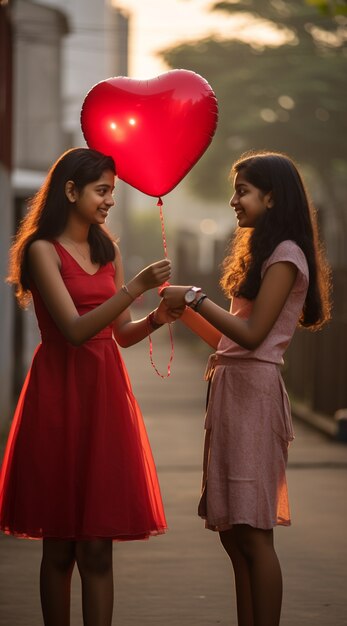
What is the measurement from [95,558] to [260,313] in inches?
40.4

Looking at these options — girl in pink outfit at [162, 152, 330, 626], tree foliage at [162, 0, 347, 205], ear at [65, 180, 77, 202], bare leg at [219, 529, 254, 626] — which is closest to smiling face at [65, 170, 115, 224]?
ear at [65, 180, 77, 202]

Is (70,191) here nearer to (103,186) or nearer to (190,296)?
(103,186)

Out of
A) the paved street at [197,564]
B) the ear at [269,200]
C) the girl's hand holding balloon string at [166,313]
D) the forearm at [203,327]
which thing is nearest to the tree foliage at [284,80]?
the paved street at [197,564]

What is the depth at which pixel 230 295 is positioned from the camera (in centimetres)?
526

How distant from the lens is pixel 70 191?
5207 mm

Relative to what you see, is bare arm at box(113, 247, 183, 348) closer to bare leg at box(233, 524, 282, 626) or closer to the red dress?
the red dress

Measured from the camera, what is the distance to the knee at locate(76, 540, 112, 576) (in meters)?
5.05

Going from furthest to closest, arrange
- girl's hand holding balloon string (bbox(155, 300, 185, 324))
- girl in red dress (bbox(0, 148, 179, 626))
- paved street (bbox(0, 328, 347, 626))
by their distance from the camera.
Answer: paved street (bbox(0, 328, 347, 626)), girl's hand holding balloon string (bbox(155, 300, 185, 324)), girl in red dress (bbox(0, 148, 179, 626))

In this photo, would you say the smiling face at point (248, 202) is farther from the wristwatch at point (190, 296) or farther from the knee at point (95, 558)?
the knee at point (95, 558)

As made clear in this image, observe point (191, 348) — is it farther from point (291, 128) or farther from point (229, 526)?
point (229, 526)

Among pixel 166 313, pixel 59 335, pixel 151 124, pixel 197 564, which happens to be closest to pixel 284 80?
pixel 197 564

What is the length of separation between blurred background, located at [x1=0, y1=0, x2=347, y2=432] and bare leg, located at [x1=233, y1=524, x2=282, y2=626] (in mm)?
2124

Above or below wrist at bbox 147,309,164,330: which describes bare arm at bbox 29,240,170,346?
above

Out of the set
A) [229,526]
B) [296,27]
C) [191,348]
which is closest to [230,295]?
[229,526]
